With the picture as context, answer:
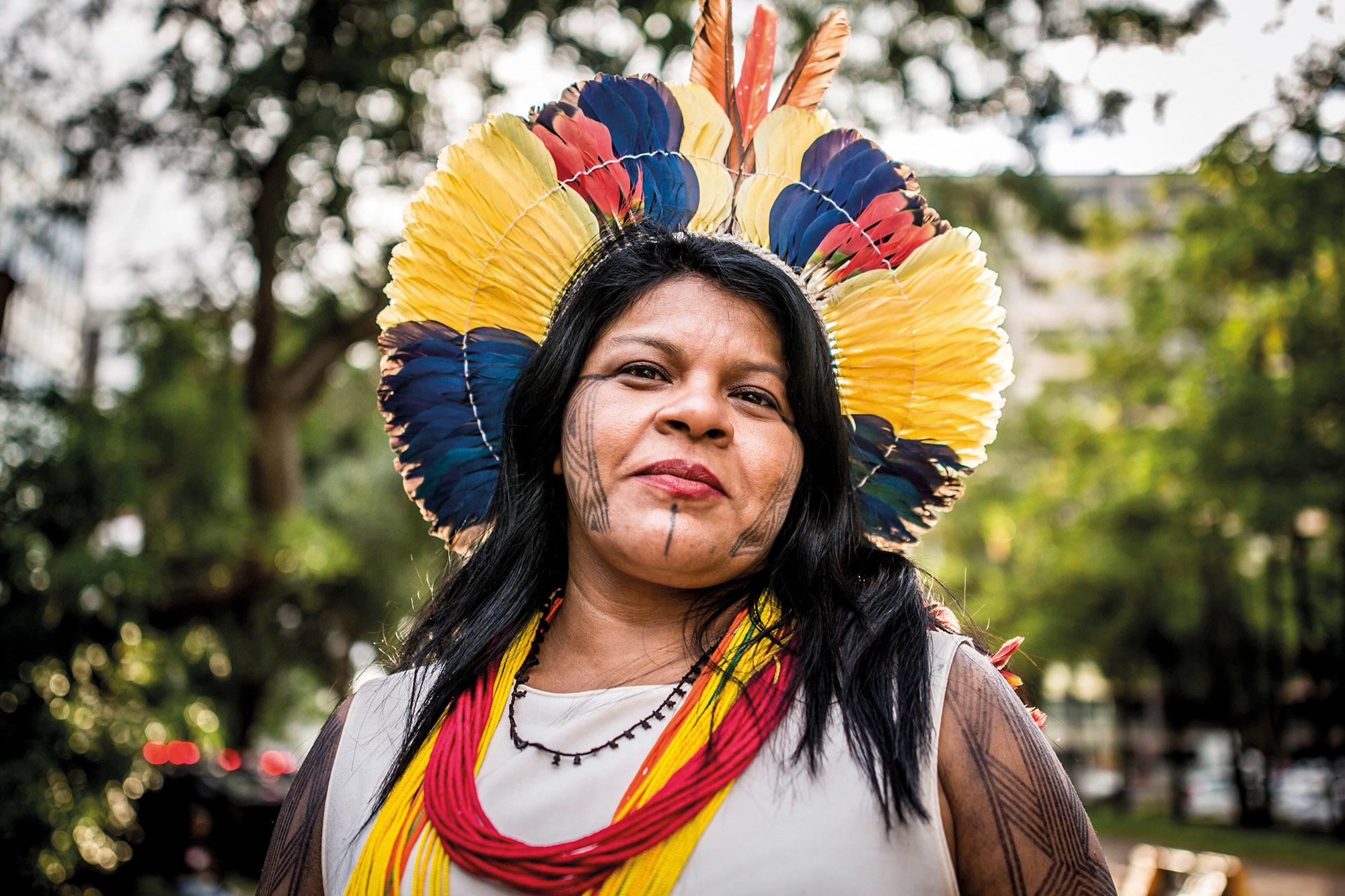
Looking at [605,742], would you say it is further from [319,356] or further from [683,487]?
[319,356]

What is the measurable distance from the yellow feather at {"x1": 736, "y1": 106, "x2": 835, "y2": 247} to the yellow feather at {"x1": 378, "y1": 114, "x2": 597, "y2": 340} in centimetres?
34

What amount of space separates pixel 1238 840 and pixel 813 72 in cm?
2198

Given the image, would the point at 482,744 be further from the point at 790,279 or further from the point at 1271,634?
the point at 1271,634

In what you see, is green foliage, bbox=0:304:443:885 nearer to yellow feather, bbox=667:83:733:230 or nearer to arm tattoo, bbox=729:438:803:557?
arm tattoo, bbox=729:438:803:557

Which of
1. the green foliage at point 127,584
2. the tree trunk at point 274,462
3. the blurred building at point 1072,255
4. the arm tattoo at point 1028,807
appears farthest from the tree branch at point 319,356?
the arm tattoo at point 1028,807

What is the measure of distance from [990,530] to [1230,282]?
12.8 meters

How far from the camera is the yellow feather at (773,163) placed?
2.46 meters

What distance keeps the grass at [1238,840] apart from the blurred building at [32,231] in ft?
42.1

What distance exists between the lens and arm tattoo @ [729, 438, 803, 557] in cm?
215

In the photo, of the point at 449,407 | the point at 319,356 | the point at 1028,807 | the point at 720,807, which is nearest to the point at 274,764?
the point at 319,356

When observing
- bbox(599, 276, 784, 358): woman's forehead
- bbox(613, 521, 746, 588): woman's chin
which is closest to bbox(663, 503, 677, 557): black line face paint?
bbox(613, 521, 746, 588): woman's chin

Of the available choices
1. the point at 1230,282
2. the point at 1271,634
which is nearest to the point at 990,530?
the point at 1271,634

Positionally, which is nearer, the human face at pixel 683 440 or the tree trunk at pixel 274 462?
the human face at pixel 683 440

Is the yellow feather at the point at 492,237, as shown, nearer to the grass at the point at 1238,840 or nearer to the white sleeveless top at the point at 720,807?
the white sleeveless top at the point at 720,807
